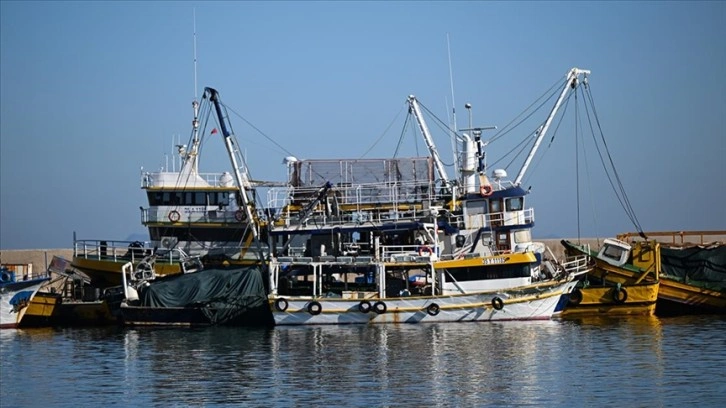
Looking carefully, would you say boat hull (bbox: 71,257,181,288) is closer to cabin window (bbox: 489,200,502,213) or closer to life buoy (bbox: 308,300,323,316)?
life buoy (bbox: 308,300,323,316)

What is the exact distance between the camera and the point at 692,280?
48344 millimetres

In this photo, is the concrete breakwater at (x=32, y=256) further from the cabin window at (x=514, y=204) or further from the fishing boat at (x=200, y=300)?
the fishing boat at (x=200, y=300)

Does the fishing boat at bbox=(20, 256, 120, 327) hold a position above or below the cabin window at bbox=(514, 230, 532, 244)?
below

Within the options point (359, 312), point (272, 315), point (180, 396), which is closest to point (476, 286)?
point (359, 312)

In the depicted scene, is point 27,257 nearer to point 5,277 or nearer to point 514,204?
point 5,277

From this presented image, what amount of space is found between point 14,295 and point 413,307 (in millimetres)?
15540

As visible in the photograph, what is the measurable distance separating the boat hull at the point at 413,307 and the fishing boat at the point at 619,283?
2.59 metres

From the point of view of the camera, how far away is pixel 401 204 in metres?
49.4

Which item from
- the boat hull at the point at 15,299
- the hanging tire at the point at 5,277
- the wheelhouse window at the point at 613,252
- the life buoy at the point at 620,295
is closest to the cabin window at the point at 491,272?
the life buoy at the point at 620,295

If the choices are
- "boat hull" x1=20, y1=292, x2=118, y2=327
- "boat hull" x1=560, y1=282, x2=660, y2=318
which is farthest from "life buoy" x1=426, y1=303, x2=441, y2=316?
"boat hull" x1=20, y1=292, x2=118, y2=327

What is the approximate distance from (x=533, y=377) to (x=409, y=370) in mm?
3666

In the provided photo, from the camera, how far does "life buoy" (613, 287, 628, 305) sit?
152 ft

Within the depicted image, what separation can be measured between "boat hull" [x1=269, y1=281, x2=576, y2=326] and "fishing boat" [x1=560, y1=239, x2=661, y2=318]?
2593 mm

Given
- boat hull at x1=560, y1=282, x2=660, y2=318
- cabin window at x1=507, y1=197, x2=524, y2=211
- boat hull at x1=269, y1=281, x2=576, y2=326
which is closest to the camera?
boat hull at x1=269, y1=281, x2=576, y2=326
